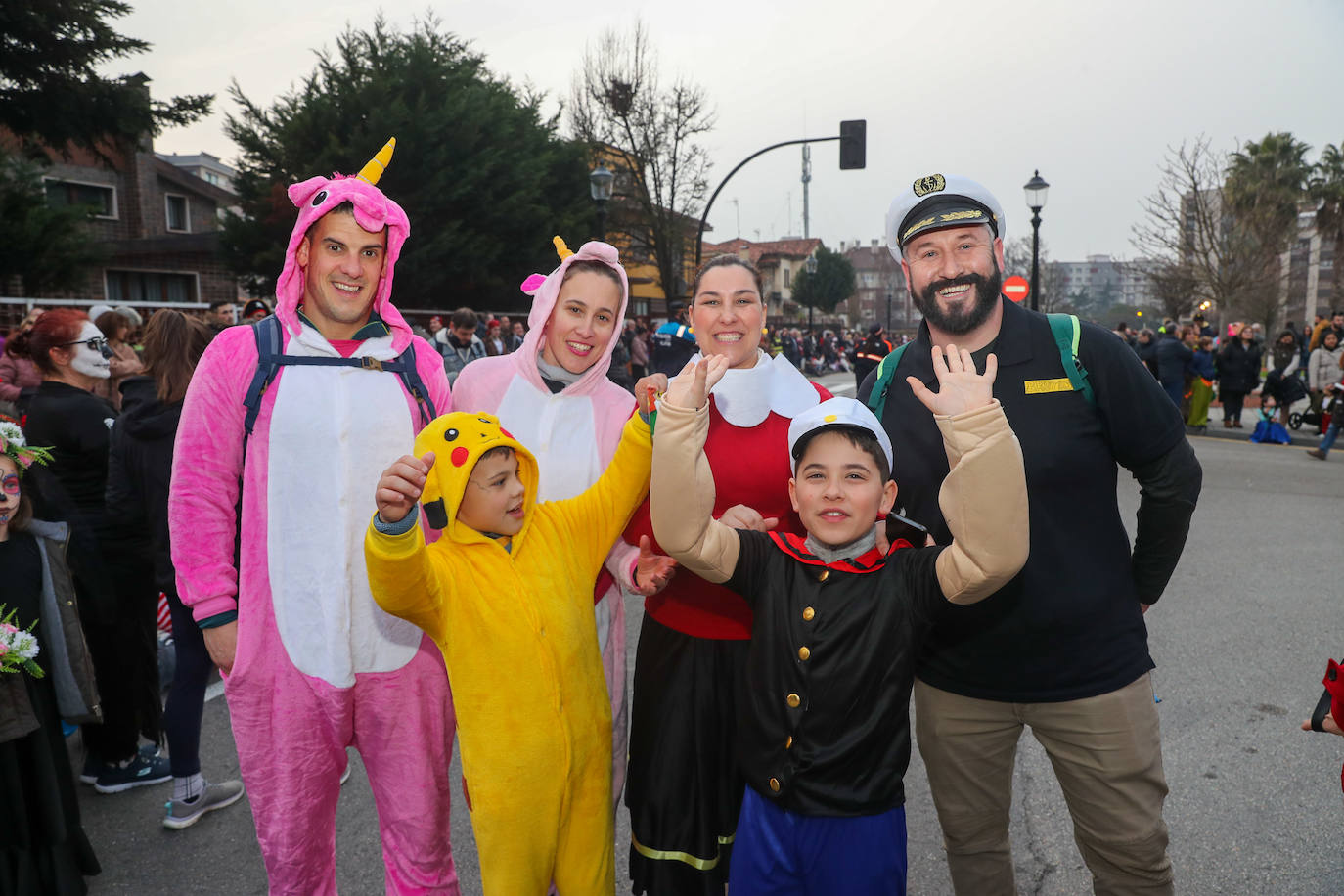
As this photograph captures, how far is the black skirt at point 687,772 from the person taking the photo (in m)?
2.51

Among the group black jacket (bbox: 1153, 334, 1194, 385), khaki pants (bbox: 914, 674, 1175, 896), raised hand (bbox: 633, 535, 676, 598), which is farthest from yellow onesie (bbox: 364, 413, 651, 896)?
black jacket (bbox: 1153, 334, 1194, 385)

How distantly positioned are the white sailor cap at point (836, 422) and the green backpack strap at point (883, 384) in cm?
28

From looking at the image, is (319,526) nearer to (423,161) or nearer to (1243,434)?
(1243,434)

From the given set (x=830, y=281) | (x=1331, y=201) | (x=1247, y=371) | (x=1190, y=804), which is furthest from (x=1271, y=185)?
(x=830, y=281)

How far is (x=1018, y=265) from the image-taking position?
184ft

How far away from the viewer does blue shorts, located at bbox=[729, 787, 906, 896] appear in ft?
6.94

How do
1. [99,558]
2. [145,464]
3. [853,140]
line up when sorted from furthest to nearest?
[853,140]
[99,558]
[145,464]

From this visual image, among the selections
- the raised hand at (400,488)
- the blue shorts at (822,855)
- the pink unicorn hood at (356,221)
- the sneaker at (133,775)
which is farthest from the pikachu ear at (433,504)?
the sneaker at (133,775)

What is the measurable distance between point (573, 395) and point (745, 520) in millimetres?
692

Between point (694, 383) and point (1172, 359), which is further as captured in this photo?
point (1172, 359)

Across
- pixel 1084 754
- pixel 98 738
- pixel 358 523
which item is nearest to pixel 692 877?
pixel 1084 754

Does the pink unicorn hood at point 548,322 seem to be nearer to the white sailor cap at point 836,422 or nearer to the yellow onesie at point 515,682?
the yellow onesie at point 515,682

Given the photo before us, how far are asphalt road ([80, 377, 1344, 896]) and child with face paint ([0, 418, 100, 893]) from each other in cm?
26

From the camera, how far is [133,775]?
3.82 meters
